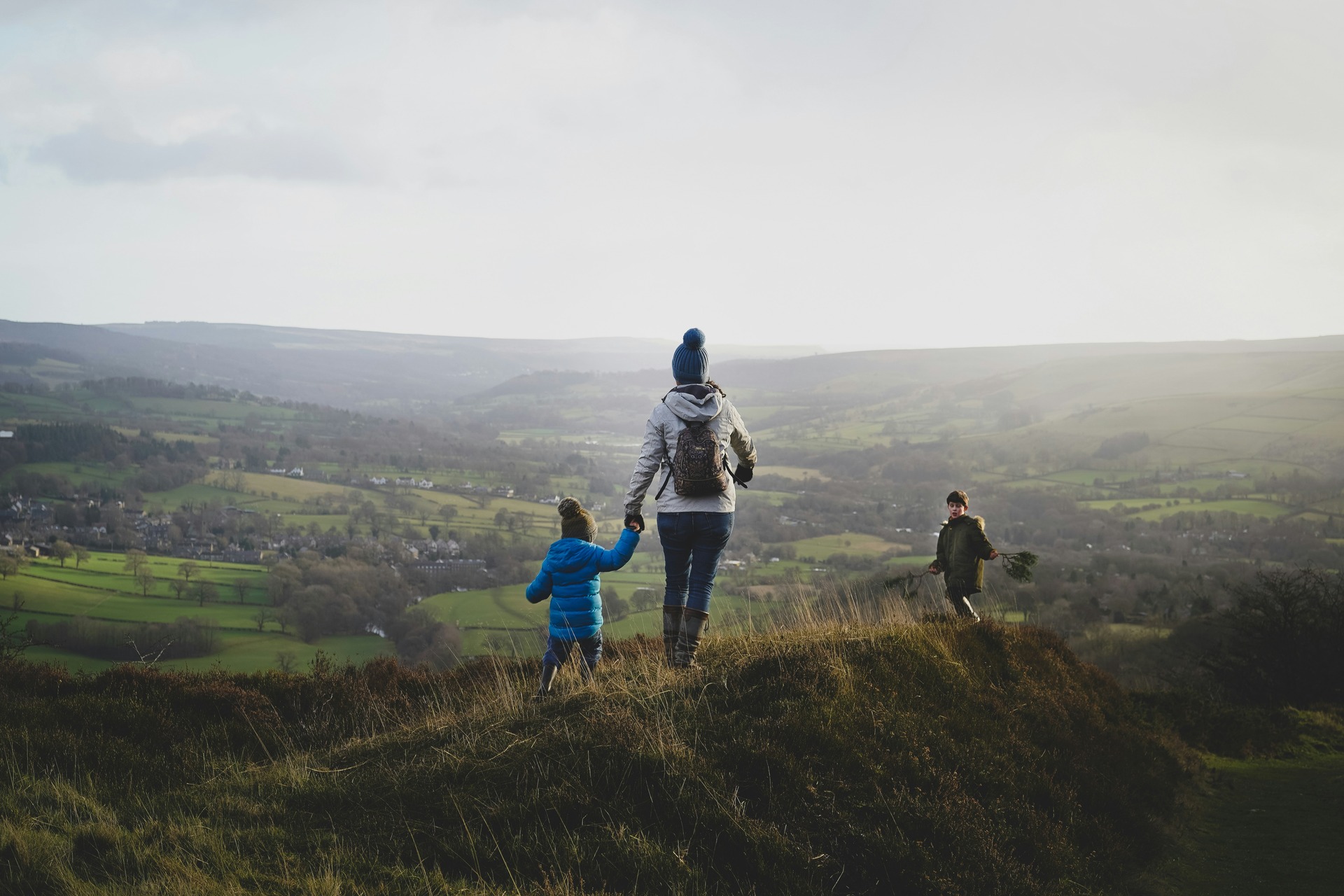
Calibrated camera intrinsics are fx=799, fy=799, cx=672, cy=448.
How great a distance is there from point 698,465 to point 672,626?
5.26 ft

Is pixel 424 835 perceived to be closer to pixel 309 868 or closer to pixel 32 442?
pixel 309 868

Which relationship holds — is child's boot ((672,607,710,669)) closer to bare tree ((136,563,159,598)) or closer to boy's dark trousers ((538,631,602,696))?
boy's dark trousers ((538,631,602,696))

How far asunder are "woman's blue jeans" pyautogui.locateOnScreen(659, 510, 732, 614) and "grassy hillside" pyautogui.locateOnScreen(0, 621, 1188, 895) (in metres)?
0.77

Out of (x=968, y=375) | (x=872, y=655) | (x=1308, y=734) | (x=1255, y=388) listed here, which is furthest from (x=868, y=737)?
(x=968, y=375)

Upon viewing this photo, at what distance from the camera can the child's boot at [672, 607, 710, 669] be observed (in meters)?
7.06

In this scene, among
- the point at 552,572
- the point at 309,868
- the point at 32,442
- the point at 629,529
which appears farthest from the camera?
the point at 32,442

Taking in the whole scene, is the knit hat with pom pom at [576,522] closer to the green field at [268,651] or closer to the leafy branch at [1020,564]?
the leafy branch at [1020,564]

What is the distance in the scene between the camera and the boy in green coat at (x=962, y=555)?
9.55 m

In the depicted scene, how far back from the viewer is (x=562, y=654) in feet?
23.9

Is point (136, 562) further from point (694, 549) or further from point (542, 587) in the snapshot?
point (694, 549)

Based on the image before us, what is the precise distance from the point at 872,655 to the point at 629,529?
8.47ft

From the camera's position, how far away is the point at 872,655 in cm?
727

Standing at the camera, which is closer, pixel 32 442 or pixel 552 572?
pixel 552 572

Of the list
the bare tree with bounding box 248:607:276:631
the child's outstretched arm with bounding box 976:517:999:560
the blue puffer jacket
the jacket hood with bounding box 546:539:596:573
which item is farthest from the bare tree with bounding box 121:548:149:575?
the child's outstretched arm with bounding box 976:517:999:560
